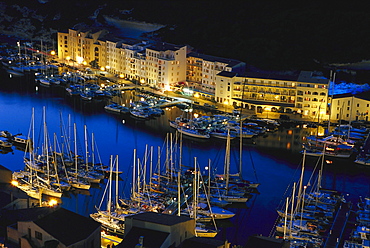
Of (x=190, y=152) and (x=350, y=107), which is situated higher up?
(x=350, y=107)

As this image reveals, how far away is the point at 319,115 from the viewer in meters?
32.0

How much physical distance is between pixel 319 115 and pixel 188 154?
8191mm

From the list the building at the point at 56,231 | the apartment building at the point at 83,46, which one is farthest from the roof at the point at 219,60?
the building at the point at 56,231

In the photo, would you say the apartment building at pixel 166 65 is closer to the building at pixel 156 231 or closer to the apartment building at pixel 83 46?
the apartment building at pixel 83 46

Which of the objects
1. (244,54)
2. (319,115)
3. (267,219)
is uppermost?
(244,54)

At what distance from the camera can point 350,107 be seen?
102 ft

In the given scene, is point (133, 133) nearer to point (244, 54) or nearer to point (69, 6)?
point (244, 54)

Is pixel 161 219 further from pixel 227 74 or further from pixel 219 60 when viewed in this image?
pixel 219 60

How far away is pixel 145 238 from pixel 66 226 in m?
1.94

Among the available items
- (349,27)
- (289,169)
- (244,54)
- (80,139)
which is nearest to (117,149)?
(80,139)

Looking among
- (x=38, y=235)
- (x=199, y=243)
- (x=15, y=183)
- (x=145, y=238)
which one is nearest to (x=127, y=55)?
(x=15, y=183)

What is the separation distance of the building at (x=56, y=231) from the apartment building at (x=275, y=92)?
19.4 meters

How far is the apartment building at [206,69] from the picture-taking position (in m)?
35.9

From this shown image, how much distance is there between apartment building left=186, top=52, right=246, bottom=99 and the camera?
35.9 meters
